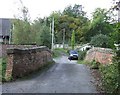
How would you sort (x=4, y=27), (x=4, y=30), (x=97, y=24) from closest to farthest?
(x=97, y=24)
(x=4, y=30)
(x=4, y=27)

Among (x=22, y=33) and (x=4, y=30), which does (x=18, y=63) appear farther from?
(x=4, y=30)

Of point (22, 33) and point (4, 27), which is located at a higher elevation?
point (4, 27)

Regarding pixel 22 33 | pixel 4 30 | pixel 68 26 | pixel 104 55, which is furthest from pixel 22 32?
pixel 68 26

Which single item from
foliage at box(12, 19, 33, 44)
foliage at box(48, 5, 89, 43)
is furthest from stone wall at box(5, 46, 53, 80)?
foliage at box(48, 5, 89, 43)

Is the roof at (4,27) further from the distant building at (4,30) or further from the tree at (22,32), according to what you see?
the tree at (22,32)

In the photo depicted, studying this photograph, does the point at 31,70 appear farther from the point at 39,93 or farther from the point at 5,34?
the point at 5,34

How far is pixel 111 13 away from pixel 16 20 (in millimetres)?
34255

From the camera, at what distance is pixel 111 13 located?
1059 centimetres

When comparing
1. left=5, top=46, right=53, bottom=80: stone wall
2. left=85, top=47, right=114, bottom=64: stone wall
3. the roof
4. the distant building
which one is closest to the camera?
left=5, top=46, right=53, bottom=80: stone wall

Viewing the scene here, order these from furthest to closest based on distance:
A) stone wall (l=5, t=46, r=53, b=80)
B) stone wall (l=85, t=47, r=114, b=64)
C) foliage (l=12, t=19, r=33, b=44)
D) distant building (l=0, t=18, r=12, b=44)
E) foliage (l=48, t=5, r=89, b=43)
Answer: foliage (l=48, t=5, r=89, b=43) → distant building (l=0, t=18, r=12, b=44) → foliage (l=12, t=19, r=33, b=44) → stone wall (l=85, t=47, r=114, b=64) → stone wall (l=5, t=46, r=53, b=80)

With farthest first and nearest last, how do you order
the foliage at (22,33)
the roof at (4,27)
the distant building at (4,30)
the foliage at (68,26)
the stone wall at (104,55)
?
the foliage at (68,26) → the roof at (4,27) → the distant building at (4,30) → the foliage at (22,33) → the stone wall at (104,55)

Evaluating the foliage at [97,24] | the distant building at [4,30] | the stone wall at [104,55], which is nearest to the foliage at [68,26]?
the foliage at [97,24]

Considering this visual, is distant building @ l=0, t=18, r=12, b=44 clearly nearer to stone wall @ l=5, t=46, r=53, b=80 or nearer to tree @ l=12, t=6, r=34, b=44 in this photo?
tree @ l=12, t=6, r=34, b=44

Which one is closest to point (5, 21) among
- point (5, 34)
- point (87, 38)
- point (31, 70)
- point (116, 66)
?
point (5, 34)
